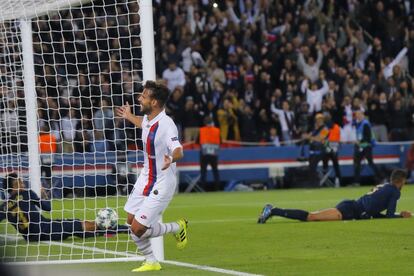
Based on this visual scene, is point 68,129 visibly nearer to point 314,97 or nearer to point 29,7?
point 29,7

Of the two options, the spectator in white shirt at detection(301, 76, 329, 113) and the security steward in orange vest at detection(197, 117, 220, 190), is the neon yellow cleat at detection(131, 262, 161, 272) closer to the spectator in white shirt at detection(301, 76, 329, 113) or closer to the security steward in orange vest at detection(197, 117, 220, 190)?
the security steward in orange vest at detection(197, 117, 220, 190)

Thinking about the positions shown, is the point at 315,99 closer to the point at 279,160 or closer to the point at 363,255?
the point at 279,160

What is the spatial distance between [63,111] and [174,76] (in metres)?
11.3

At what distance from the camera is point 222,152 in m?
27.0

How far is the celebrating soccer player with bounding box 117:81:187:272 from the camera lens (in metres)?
9.30

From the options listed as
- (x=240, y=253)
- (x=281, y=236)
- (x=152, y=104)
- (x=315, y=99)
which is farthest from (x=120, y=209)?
(x=315, y=99)

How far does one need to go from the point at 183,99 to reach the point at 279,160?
3112mm

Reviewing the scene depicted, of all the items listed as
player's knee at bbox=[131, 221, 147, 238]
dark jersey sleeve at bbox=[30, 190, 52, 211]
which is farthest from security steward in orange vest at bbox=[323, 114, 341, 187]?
player's knee at bbox=[131, 221, 147, 238]

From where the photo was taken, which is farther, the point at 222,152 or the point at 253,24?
the point at 253,24

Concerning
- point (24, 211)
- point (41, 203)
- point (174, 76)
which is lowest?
point (24, 211)

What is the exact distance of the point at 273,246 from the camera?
39.2ft

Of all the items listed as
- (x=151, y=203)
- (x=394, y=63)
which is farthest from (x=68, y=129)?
(x=394, y=63)

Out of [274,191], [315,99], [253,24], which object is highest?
[253,24]

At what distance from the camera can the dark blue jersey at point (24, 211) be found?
12.7 m
